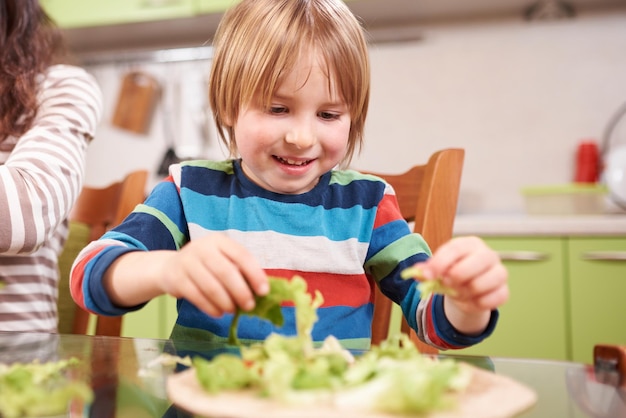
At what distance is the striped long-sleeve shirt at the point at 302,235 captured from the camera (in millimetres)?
910

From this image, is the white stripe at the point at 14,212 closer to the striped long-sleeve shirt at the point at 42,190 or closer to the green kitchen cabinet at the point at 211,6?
the striped long-sleeve shirt at the point at 42,190

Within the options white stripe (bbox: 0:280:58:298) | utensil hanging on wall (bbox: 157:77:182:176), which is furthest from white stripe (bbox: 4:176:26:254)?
utensil hanging on wall (bbox: 157:77:182:176)


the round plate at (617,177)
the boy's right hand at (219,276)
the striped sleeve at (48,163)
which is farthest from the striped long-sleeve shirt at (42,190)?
the round plate at (617,177)

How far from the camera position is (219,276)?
1.79 feet

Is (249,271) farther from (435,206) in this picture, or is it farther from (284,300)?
(435,206)

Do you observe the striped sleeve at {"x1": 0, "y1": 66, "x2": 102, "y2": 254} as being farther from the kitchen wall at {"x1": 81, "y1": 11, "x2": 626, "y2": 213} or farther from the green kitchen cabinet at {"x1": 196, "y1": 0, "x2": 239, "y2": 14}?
the kitchen wall at {"x1": 81, "y1": 11, "x2": 626, "y2": 213}

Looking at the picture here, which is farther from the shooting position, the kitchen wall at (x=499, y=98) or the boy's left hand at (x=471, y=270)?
the kitchen wall at (x=499, y=98)

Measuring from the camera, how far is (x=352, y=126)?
1022 millimetres

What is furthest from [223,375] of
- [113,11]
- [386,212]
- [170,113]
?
[170,113]

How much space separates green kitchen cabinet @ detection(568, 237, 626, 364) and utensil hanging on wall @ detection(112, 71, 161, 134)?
1773mm

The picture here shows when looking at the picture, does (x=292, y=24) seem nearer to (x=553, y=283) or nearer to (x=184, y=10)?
(x=553, y=283)

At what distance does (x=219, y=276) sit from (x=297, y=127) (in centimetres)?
35

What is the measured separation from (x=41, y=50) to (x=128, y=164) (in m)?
1.80

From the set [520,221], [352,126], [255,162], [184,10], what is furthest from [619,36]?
[255,162]
